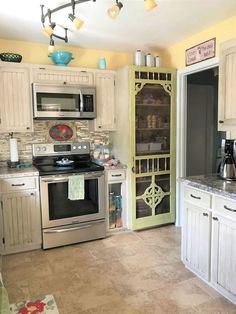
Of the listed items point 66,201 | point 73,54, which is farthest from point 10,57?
point 66,201

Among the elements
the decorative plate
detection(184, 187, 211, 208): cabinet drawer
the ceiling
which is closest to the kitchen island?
detection(184, 187, 211, 208): cabinet drawer

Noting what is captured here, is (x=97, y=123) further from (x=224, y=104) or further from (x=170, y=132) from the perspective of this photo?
(x=224, y=104)

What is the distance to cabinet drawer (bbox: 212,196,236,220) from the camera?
2.02 meters

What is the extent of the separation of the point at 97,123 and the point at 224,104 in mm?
1634

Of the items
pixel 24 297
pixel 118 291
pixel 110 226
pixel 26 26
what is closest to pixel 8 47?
pixel 26 26

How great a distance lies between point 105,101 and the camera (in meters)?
3.59

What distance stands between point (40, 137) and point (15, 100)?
1.93ft

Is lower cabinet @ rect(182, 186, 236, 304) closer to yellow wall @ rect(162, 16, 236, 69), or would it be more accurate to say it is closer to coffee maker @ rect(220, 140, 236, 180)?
coffee maker @ rect(220, 140, 236, 180)

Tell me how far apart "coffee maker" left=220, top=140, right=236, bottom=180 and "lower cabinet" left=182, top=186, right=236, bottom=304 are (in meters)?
0.34

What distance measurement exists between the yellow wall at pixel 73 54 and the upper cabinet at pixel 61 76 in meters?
0.32

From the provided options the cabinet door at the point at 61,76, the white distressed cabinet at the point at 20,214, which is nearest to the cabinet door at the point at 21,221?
the white distressed cabinet at the point at 20,214

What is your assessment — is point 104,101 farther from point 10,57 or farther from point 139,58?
point 10,57

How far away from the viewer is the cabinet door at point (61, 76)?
3.24 metres

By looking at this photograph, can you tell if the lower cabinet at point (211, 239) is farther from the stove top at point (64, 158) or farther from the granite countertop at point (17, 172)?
the granite countertop at point (17, 172)
